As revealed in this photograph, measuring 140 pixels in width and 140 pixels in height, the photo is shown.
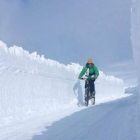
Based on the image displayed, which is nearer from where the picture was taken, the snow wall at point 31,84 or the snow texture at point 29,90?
the snow texture at point 29,90

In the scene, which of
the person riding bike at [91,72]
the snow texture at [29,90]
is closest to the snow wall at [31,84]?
the snow texture at [29,90]

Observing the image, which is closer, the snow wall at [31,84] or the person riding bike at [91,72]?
the snow wall at [31,84]

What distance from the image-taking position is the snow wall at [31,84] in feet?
26.0

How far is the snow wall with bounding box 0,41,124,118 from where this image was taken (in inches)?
312

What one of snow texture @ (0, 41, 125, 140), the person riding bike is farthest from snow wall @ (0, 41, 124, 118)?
the person riding bike

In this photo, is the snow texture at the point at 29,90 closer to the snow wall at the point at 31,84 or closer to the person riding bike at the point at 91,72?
the snow wall at the point at 31,84

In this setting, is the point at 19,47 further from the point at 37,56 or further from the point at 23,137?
the point at 23,137

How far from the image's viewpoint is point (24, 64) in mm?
9438

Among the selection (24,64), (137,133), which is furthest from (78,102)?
(137,133)

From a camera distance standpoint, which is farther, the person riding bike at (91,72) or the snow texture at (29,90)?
the person riding bike at (91,72)

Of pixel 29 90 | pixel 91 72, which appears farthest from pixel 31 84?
pixel 91 72

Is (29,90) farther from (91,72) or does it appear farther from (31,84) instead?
(91,72)

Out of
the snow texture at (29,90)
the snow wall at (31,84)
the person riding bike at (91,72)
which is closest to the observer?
the snow texture at (29,90)

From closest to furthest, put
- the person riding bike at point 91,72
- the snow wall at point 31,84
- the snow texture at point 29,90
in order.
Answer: the snow texture at point 29,90, the snow wall at point 31,84, the person riding bike at point 91,72
